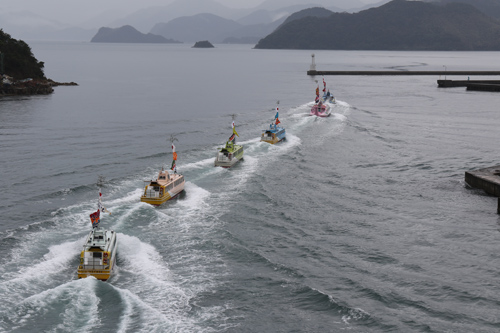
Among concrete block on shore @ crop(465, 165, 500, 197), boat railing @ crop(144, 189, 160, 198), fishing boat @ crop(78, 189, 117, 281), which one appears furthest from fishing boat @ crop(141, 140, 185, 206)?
concrete block on shore @ crop(465, 165, 500, 197)

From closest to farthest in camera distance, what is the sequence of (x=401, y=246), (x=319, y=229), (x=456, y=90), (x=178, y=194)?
(x=401, y=246), (x=319, y=229), (x=178, y=194), (x=456, y=90)

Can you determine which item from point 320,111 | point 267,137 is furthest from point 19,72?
point 267,137

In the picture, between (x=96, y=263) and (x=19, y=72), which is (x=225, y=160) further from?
(x=19, y=72)

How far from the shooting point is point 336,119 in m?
105

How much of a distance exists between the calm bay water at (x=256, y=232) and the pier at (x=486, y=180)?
204cm

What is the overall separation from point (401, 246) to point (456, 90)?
136981 millimetres

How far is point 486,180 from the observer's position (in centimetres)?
5788

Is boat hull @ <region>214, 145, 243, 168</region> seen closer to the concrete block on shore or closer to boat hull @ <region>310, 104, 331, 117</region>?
the concrete block on shore

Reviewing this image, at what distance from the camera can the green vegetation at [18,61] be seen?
15275 cm

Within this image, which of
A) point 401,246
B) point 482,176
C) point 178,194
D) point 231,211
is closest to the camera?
point 401,246

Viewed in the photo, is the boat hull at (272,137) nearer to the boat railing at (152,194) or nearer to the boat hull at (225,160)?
the boat hull at (225,160)

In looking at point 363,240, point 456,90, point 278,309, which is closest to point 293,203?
point 363,240

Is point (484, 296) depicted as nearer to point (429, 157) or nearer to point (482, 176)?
point (482, 176)

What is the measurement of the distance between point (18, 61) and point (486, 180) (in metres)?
133
